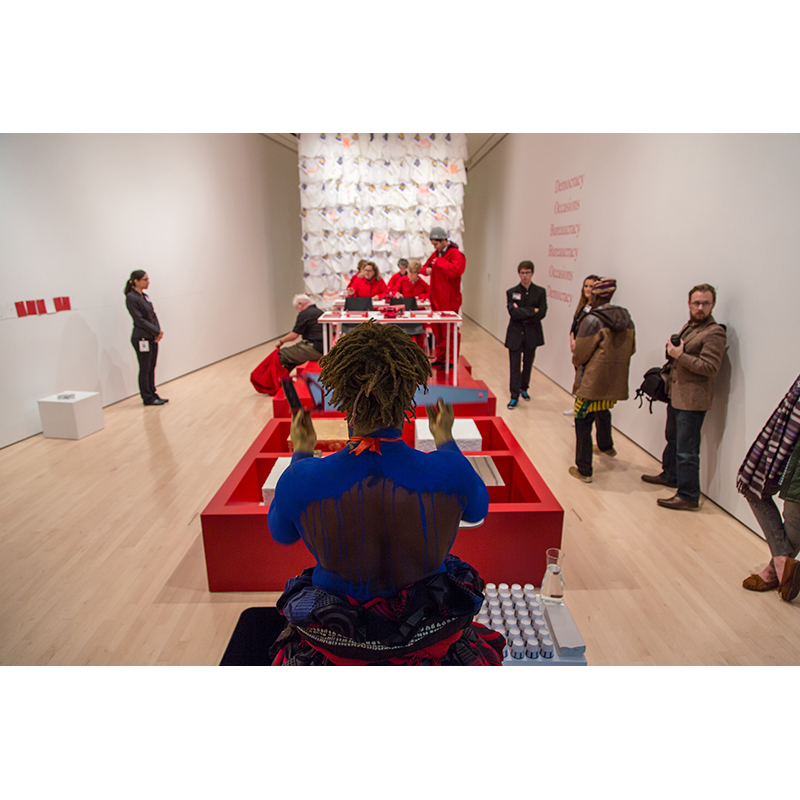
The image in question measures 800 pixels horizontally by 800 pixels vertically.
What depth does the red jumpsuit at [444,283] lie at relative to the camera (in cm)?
688

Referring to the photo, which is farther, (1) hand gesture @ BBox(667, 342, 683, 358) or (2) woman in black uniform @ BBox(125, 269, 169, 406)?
(2) woman in black uniform @ BBox(125, 269, 169, 406)

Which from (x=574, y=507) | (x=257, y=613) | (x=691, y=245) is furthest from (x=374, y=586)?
(x=691, y=245)

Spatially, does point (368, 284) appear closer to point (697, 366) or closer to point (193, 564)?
point (697, 366)

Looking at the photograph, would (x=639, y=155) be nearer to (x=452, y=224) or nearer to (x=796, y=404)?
(x=796, y=404)

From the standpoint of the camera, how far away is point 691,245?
4.06m

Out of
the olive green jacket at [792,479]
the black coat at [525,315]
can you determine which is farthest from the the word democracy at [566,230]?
the olive green jacket at [792,479]

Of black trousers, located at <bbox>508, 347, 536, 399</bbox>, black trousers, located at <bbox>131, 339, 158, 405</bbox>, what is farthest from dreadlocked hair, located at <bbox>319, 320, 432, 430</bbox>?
black trousers, located at <bbox>131, 339, 158, 405</bbox>

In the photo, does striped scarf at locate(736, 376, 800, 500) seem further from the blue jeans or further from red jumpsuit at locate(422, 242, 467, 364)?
red jumpsuit at locate(422, 242, 467, 364)

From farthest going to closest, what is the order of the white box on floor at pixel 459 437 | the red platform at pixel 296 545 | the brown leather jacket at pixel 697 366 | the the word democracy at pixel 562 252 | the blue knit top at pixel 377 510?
the the word democracy at pixel 562 252, the white box on floor at pixel 459 437, the brown leather jacket at pixel 697 366, the red platform at pixel 296 545, the blue knit top at pixel 377 510

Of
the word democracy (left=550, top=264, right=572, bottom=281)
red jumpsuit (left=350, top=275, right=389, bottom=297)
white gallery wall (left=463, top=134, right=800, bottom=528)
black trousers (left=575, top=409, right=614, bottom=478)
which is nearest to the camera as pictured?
white gallery wall (left=463, top=134, right=800, bottom=528)

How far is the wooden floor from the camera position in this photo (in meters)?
2.52

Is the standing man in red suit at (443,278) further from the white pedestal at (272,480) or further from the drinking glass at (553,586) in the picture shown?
the drinking glass at (553,586)

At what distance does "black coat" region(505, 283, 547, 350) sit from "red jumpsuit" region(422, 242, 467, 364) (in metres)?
0.82

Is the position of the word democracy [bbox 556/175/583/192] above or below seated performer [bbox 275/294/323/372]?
above
